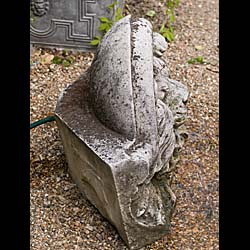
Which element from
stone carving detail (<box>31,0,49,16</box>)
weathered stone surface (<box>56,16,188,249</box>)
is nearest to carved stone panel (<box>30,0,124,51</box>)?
stone carving detail (<box>31,0,49,16</box>)

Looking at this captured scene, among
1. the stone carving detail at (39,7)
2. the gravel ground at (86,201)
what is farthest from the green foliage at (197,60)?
the stone carving detail at (39,7)

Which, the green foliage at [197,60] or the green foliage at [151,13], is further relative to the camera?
the green foliage at [151,13]

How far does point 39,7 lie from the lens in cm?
484

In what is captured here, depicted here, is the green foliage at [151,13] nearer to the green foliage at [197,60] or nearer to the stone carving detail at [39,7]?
the green foliage at [197,60]

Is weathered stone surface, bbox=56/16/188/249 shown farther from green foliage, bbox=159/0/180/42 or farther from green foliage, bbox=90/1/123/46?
green foliage, bbox=159/0/180/42

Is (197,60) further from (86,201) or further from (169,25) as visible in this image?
(86,201)

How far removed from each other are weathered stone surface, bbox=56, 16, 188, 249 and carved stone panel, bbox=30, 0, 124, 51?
4.70 ft

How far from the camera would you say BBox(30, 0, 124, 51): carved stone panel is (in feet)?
15.8

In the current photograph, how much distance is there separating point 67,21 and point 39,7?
26 centimetres

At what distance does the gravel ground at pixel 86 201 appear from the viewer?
3551 mm

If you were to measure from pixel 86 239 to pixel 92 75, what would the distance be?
101 centimetres

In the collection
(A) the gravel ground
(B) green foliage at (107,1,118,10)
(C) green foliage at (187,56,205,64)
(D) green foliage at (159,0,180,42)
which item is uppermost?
(B) green foliage at (107,1,118,10)

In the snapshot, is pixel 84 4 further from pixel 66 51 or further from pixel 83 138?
pixel 83 138

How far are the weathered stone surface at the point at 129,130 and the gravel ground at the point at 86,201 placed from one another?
0.17 meters
